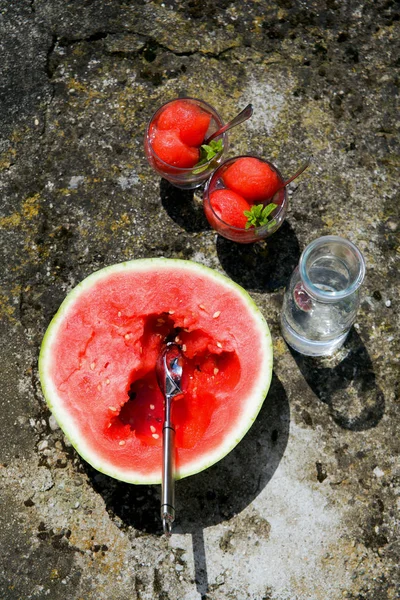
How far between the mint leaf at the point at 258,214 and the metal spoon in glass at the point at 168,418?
52 centimetres

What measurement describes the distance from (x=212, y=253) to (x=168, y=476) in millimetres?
A: 927

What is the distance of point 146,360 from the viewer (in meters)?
2.01

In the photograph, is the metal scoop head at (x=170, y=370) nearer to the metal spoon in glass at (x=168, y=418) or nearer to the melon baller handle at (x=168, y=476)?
the metal spoon in glass at (x=168, y=418)

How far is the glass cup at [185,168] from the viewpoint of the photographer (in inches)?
84.7

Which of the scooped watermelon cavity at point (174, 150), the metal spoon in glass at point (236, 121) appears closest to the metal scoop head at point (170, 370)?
the scooped watermelon cavity at point (174, 150)

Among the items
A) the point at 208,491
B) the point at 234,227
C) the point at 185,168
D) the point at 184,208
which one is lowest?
the point at 208,491

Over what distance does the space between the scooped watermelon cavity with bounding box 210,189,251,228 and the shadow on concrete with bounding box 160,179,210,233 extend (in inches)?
10.5

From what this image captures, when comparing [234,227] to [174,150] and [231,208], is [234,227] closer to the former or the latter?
[231,208]

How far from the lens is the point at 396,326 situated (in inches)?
90.9

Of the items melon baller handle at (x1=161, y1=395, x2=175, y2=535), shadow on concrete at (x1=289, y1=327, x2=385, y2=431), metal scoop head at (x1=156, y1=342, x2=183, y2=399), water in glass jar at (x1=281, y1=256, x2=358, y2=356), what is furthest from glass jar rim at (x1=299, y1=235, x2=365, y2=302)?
melon baller handle at (x1=161, y1=395, x2=175, y2=535)

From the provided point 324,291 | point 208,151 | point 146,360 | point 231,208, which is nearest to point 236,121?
point 208,151

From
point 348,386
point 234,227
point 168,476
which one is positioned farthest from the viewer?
point 348,386

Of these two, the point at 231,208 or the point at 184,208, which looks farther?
the point at 184,208

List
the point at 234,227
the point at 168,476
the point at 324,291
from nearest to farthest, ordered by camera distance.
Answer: the point at 168,476, the point at 324,291, the point at 234,227
